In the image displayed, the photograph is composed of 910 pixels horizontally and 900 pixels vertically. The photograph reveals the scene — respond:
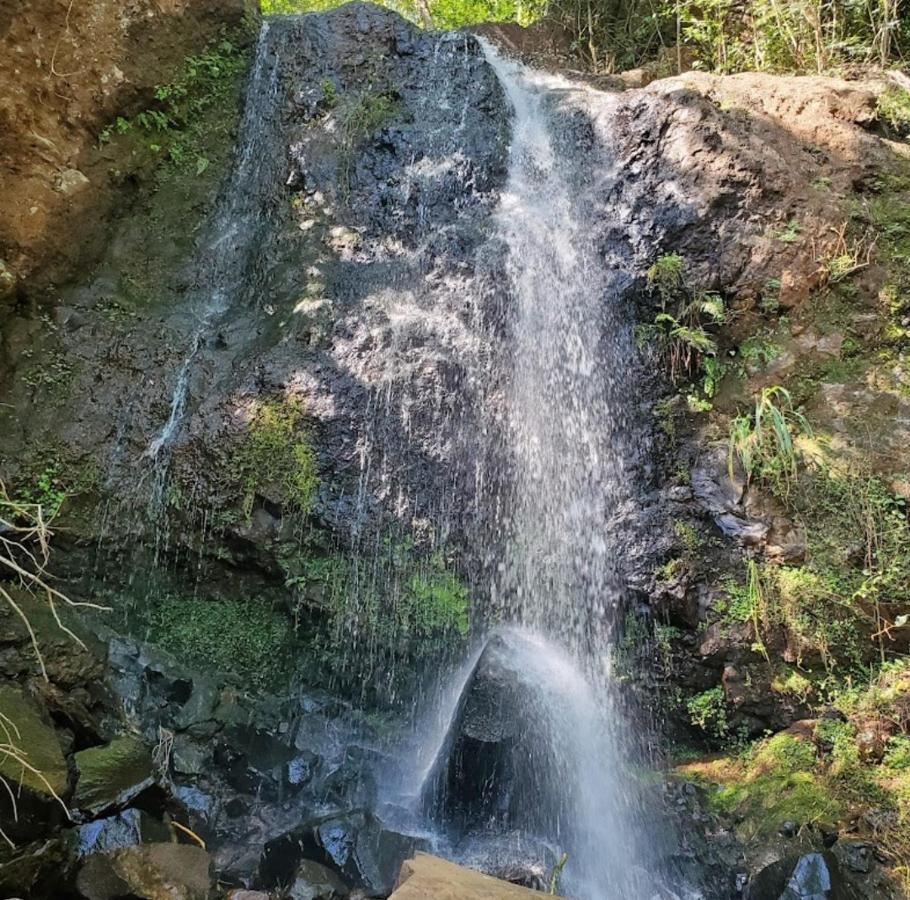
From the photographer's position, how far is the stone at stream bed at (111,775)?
156 inches

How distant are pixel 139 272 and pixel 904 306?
294 inches

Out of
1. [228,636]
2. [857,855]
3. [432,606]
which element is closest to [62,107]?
[228,636]

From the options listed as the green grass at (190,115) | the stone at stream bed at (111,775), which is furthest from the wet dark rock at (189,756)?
the green grass at (190,115)

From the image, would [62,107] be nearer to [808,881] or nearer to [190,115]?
[190,115]

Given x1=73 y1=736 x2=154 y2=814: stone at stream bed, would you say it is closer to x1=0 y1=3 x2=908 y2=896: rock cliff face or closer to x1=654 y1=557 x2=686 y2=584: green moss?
x1=0 y1=3 x2=908 y2=896: rock cliff face

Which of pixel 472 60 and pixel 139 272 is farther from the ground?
pixel 472 60

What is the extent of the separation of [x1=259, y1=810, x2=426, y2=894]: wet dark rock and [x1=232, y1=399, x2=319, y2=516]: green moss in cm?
242

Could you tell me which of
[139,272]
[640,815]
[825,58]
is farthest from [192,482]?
[825,58]

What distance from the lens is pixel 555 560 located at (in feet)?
19.5

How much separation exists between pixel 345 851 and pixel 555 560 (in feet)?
8.88

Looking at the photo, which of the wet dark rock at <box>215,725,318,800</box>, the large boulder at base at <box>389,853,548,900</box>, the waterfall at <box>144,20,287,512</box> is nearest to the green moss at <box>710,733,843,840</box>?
the large boulder at base at <box>389,853,548,900</box>

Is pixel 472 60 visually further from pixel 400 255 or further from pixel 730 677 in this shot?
pixel 730 677

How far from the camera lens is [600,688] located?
5.57 metres

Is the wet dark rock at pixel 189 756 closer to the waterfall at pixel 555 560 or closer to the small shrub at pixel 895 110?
the waterfall at pixel 555 560
